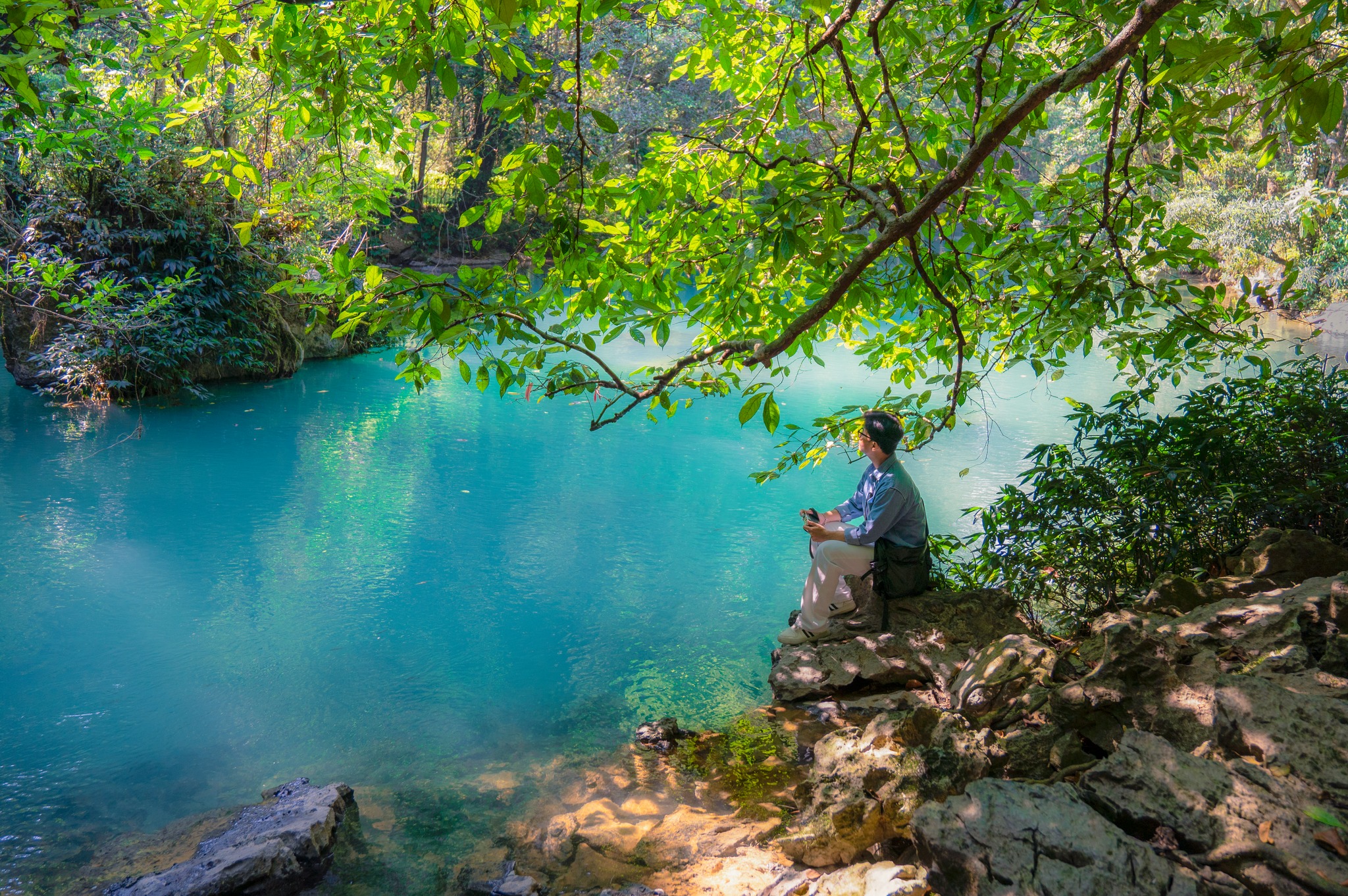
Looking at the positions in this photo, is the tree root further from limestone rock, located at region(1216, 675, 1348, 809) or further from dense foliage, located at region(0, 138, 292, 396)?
dense foliage, located at region(0, 138, 292, 396)

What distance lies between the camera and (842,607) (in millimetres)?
4418

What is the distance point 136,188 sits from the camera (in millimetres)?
9523

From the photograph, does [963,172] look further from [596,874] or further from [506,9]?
[596,874]

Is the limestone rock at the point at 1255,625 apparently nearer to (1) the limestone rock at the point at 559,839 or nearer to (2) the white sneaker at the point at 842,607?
(2) the white sneaker at the point at 842,607

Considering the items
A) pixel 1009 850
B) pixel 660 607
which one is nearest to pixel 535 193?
pixel 1009 850

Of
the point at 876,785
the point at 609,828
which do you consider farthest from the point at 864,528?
the point at 609,828

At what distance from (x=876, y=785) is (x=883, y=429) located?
6.20 feet

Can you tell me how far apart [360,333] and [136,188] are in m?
3.73

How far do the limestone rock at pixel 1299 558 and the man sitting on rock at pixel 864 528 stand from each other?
138 cm

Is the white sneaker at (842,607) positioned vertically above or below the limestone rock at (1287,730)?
below

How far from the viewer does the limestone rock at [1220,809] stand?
1663 mm

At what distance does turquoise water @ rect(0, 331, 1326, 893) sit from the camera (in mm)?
3771

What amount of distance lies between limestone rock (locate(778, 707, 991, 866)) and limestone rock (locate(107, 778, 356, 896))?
1551 millimetres

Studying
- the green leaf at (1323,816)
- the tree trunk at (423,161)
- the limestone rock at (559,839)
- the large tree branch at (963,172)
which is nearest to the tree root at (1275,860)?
the green leaf at (1323,816)
